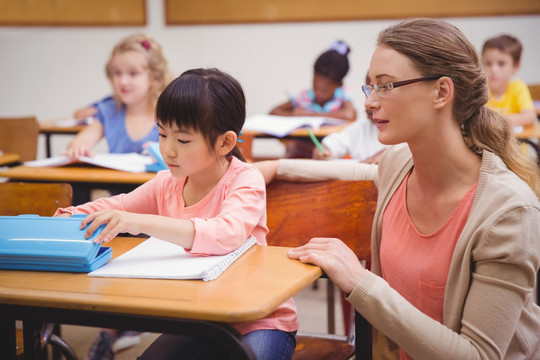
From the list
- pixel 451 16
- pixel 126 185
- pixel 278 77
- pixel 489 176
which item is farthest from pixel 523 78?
pixel 489 176

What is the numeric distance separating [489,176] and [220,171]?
23.4 inches

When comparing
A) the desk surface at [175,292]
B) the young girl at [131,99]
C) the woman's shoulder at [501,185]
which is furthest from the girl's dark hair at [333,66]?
the desk surface at [175,292]

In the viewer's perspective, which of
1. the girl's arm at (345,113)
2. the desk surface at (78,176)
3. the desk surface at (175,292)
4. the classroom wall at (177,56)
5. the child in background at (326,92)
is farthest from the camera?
the classroom wall at (177,56)

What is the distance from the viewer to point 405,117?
1271 mm

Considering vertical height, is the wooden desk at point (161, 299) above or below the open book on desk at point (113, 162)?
below

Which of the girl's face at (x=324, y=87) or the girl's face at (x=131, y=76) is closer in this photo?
the girl's face at (x=131, y=76)

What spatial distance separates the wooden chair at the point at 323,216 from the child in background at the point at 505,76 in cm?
224

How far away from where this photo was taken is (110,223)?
117 centimetres

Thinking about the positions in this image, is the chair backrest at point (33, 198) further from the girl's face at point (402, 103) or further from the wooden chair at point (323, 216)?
the girl's face at point (402, 103)

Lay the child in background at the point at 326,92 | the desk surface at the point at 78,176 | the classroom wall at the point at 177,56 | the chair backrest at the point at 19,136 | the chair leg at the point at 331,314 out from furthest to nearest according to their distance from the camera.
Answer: the classroom wall at the point at 177,56
the child in background at the point at 326,92
the chair backrest at the point at 19,136
the desk surface at the point at 78,176
the chair leg at the point at 331,314

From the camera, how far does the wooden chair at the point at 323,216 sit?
1.63 metres

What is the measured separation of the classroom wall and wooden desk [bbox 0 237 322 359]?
4.50 meters

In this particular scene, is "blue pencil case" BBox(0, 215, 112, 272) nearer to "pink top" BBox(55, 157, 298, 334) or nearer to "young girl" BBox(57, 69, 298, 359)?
"young girl" BBox(57, 69, 298, 359)

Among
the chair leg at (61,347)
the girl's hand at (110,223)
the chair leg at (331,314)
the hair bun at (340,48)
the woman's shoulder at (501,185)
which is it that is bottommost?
the chair leg at (331,314)
